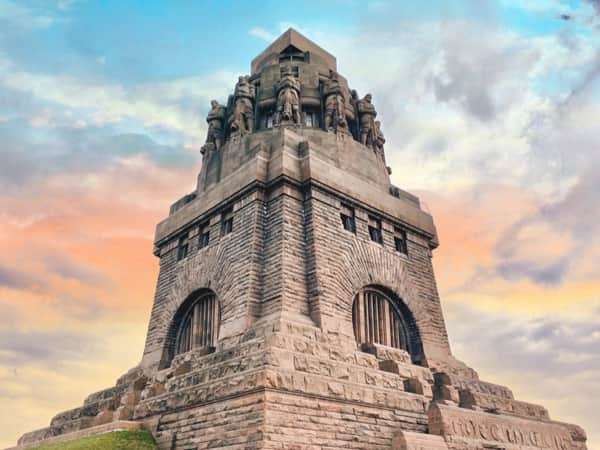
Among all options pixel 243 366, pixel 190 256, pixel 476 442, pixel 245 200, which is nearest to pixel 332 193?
pixel 245 200

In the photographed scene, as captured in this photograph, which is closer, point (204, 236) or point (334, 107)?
point (204, 236)

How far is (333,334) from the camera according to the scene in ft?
54.7

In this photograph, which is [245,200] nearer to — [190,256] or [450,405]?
[190,256]

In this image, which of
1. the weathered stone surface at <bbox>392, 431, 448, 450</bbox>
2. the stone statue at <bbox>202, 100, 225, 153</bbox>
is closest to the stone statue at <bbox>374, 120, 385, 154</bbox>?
the stone statue at <bbox>202, 100, 225, 153</bbox>

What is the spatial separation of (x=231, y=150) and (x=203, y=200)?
2603 millimetres

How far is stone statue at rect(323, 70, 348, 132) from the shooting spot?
2362 centimetres

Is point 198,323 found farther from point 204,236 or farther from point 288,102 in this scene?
point 288,102

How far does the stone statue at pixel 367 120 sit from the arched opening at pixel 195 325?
10.4 meters

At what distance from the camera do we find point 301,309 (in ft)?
56.1

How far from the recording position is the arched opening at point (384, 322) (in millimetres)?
18875

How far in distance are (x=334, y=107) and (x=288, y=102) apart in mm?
2129

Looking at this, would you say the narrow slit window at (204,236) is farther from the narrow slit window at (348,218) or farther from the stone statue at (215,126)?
the narrow slit window at (348,218)

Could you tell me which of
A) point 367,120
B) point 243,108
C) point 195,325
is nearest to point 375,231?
point 367,120

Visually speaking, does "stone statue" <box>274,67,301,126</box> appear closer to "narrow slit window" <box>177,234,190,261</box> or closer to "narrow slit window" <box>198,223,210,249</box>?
"narrow slit window" <box>198,223,210,249</box>
